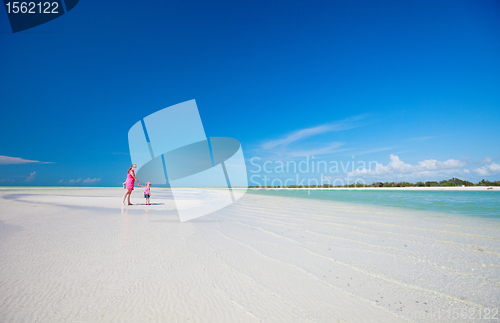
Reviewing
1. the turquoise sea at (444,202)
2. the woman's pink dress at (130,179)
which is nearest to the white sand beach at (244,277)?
the turquoise sea at (444,202)

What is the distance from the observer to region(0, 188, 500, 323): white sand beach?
197 centimetres

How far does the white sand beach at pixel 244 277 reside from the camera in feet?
6.45

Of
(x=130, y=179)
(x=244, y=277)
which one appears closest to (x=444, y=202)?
(x=244, y=277)

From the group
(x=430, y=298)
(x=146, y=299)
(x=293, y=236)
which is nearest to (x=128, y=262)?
(x=146, y=299)

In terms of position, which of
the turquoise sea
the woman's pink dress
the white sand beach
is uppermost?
the woman's pink dress

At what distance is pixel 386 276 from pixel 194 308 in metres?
2.39

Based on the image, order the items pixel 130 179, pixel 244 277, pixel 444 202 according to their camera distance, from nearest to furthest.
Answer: pixel 244 277
pixel 130 179
pixel 444 202

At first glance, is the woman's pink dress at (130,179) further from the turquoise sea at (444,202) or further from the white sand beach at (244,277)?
the turquoise sea at (444,202)

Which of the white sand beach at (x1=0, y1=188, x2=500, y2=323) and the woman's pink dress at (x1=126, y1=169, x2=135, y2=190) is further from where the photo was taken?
the woman's pink dress at (x1=126, y1=169, x2=135, y2=190)

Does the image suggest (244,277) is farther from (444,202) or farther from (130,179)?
(444,202)

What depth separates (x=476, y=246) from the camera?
13.4ft

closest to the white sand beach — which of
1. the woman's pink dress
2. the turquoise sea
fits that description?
the turquoise sea

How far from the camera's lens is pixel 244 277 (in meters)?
2.71

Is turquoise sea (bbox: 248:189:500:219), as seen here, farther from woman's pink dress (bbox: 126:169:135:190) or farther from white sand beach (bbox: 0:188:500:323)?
woman's pink dress (bbox: 126:169:135:190)
